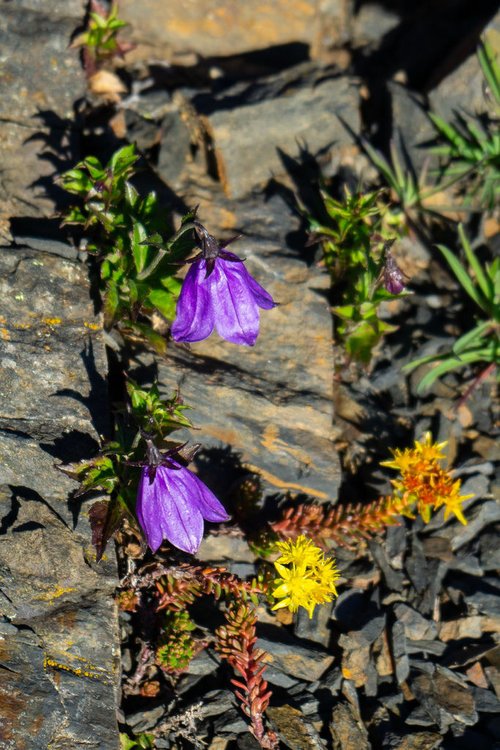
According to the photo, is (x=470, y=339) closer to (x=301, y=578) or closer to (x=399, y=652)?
(x=399, y=652)

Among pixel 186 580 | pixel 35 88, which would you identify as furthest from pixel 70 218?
pixel 186 580

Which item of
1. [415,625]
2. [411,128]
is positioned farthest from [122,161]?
[415,625]

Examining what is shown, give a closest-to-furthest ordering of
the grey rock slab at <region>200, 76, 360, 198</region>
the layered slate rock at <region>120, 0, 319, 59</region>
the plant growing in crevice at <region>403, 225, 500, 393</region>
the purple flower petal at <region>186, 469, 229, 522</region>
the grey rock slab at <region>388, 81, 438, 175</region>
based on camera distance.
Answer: the purple flower petal at <region>186, 469, 229, 522</region> < the plant growing in crevice at <region>403, 225, 500, 393</region> < the grey rock slab at <region>200, 76, 360, 198</region> < the grey rock slab at <region>388, 81, 438, 175</region> < the layered slate rock at <region>120, 0, 319, 59</region>

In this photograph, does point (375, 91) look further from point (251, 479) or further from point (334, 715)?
point (334, 715)

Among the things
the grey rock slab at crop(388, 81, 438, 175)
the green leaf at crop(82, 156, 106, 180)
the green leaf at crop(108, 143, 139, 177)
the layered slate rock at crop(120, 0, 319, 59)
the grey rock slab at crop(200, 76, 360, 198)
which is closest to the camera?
the green leaf at crop(82, 156, 106, 180)

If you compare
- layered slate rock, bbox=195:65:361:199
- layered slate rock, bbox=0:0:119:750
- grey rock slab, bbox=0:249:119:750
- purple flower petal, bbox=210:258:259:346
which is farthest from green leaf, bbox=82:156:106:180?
purple flower petal, bbox=210:258:259:346

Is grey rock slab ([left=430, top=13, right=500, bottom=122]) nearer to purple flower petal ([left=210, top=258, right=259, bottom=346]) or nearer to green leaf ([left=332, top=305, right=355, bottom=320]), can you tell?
green leaf ([left=332, top=305, right=355, bottom=320])
